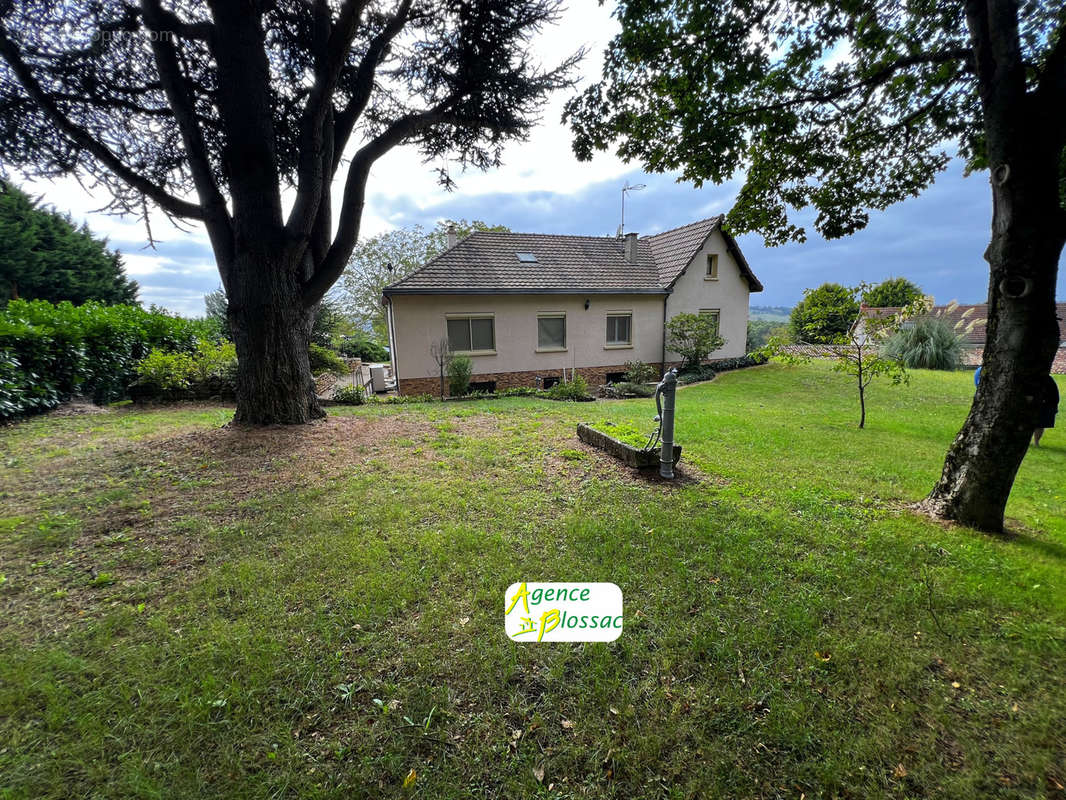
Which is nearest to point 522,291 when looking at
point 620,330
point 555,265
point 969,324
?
point 555,265

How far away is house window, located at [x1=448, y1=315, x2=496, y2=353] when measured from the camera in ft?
45.4

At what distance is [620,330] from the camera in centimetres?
1652

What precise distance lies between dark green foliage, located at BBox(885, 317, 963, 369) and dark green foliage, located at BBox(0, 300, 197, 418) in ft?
81.4

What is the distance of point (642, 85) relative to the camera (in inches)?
200

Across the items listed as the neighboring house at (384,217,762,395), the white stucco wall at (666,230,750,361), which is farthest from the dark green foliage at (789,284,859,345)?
the white stucco wall at (666,230,750,361)

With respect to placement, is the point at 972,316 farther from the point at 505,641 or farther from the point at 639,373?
the point at 505,641

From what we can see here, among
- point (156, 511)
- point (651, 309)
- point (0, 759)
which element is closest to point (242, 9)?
point (156, 511)

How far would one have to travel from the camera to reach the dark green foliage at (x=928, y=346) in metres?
16.3

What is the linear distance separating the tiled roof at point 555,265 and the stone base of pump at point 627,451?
916 cm

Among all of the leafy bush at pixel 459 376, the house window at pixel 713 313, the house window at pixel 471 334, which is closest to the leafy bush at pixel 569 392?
the leafy bush at pixel 459 376

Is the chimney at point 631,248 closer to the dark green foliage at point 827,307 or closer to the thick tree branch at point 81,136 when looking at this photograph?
the dark green foliage at point 827,307

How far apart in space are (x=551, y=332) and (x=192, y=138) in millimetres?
10916

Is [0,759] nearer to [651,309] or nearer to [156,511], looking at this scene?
[156,511]

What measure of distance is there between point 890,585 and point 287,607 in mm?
3929
